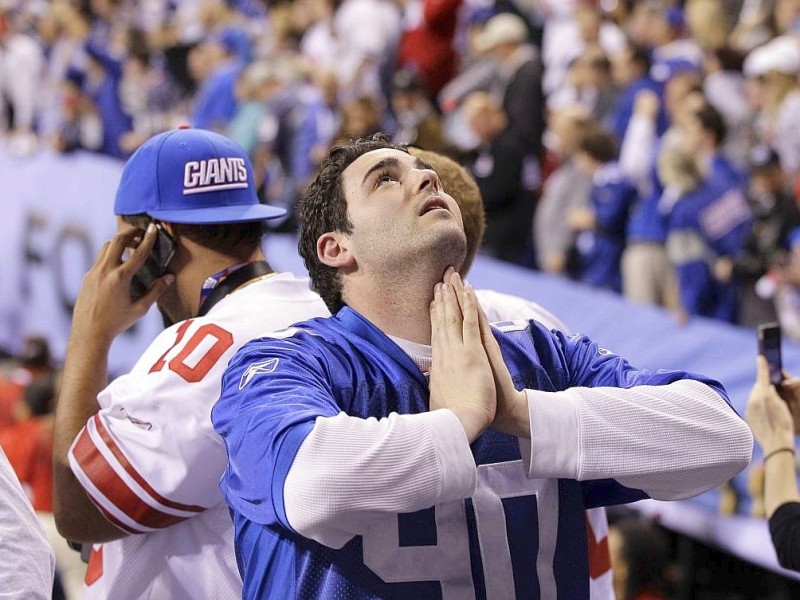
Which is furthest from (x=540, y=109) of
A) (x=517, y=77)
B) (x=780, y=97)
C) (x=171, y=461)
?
(x=171, y=461)

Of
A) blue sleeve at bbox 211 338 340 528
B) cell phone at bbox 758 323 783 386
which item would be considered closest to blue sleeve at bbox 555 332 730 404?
blue sleeve at bbox 211 338 340 528

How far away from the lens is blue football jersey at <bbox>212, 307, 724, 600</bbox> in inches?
90.2

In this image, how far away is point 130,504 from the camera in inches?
117

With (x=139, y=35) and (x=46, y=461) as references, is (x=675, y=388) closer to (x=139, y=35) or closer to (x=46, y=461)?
(x=46, y=461)

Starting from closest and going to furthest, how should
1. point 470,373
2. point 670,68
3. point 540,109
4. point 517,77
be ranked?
point 470,373, point 670,68, point 540,109, point 517,77

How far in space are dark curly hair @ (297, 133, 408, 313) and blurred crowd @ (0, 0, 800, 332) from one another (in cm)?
230

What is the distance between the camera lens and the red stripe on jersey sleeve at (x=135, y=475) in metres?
2.95

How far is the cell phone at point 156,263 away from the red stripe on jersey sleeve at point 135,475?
1.57ft

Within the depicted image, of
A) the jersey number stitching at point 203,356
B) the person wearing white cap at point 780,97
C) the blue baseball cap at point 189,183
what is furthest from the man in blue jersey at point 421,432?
the person wearing white cap at point 780,97

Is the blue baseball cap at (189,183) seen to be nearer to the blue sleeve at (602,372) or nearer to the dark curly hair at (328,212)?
the dark curly hair at (328,212)

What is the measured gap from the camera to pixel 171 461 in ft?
9.66

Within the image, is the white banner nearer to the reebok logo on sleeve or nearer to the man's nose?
the man's nose

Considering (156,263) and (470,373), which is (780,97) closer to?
(156,263)

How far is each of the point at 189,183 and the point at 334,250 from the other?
2.77 feet
